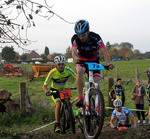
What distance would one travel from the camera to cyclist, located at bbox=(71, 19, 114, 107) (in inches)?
Result: 170

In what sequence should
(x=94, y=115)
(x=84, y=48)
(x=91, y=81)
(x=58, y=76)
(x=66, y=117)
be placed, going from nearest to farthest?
1. (x=94, y=115)
2. (x=91, y=81)
3. (x=84, y=48)
4. (x=66, y=117)
5. (x=58, y=76)

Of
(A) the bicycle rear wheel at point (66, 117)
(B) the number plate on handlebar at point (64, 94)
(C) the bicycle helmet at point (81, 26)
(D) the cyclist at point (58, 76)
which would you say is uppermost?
(C) the bicycle helmet at point (81, 26)

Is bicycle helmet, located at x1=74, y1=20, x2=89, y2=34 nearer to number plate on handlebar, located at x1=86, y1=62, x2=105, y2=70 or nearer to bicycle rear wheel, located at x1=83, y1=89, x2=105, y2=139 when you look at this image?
number plate on handlebar, located at x1=86, y1=62, x2=105, y2=70

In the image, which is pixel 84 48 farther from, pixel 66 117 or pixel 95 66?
pixel 66 117

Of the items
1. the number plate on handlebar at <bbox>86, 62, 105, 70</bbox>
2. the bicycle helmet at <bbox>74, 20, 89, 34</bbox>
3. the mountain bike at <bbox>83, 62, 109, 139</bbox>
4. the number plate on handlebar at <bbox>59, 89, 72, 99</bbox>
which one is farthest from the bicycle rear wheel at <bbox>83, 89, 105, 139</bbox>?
the number plate on handlebar at <bbox>59, 89, 72, 99</bbox>

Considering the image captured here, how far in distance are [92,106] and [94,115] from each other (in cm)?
18

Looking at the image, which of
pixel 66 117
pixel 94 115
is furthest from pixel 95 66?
pixel 66 117

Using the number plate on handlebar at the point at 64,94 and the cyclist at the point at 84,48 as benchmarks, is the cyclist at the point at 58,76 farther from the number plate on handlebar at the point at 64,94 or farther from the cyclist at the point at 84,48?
the cyclist at the point at 84,48

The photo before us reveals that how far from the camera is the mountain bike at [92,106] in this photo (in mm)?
3975

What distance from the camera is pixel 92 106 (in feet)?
13.9

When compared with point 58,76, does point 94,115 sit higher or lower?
lower

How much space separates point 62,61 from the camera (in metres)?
6.19

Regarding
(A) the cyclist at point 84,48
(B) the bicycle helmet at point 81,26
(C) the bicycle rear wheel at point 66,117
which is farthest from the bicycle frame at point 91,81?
(C) the bicycle rear wheel at point 66,117

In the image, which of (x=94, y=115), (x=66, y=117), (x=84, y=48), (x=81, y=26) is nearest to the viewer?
(x=94, y=115)
